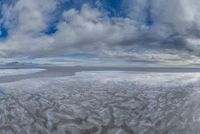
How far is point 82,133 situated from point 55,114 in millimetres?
2320

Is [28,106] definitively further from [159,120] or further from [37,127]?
[159,120]

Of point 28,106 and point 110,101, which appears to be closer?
point 28,106

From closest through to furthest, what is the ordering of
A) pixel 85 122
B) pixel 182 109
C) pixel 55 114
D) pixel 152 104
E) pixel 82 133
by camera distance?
pixel 82 133 → pixel 85 122 → pixel 55 114 → pixel 182 109 → pixel 152 104

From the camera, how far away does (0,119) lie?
7.88m

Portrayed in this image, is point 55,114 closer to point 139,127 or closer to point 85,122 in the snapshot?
point 85,122

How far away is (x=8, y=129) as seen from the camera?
695cm

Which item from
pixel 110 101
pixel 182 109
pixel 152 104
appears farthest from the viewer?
pixel 110 101

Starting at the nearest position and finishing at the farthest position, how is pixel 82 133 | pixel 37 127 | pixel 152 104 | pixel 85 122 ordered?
1. pixel 82 133
2. pixel 37 127
3. pixel 85 122
4. pixel 152 104

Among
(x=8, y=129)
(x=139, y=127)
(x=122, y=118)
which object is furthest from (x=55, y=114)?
(x=139, y=127)

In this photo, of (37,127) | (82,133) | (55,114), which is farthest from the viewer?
(55,114)

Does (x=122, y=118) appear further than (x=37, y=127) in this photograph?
Yes

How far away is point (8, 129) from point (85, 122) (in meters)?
2.71

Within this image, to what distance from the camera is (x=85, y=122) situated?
7617 mm

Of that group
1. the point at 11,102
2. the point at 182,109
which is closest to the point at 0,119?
the point at 11,102
